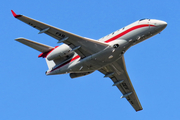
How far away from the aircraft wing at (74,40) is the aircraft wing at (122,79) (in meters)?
6.03

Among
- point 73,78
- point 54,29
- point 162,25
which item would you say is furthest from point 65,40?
point 162,25

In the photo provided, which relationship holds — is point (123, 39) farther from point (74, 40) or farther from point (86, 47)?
point (74, 40)

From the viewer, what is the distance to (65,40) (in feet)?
146

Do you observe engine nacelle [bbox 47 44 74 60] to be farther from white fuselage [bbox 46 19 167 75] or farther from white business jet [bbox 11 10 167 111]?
white fuselage [bbox 46 19 167 75]

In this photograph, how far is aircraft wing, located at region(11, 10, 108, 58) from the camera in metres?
42.8

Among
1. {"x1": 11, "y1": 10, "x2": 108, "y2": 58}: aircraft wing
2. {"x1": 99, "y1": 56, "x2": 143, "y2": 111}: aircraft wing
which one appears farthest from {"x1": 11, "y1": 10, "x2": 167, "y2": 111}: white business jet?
{"x1": 99, "y1": 56, "x2": 143, "y2": 111}: aircraft wing

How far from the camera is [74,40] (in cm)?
4503

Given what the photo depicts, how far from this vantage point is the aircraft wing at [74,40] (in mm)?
42781

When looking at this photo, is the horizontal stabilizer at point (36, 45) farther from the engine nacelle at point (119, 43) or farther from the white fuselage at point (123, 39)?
the engine nacelle at point (119, 43)

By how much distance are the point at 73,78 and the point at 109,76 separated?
226 inches

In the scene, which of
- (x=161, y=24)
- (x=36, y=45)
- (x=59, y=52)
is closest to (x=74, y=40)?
(x=59, y=52)

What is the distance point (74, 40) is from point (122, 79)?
507 inches

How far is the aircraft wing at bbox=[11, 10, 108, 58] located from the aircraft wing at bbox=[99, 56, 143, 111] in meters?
6.03

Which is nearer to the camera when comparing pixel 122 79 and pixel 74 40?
pixel 74 40
